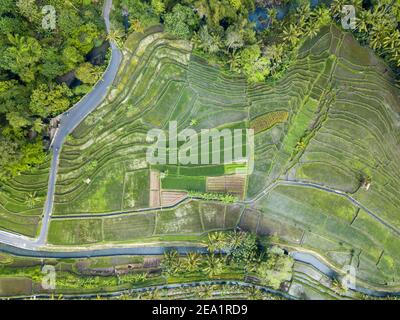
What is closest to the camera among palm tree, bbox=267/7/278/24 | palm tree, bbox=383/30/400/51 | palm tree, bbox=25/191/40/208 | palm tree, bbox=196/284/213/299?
palm tree, bbox=196/284/213/299

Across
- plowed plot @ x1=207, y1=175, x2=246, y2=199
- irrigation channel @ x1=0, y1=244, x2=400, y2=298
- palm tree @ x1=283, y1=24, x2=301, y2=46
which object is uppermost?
palm tree @ x1=283, y1=24, x2=301, y2=46

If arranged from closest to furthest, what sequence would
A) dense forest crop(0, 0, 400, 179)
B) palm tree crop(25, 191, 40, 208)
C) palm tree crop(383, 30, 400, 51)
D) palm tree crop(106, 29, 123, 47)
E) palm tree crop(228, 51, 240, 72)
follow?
dense forest crop(0, 0, 400, 179) → palm tree crop(25, 191, 40, 208) → palm tree crop(383, 30, 400, 51) → palm tree crop(228, 51, 240, 72) → palm tree crop(106, 29, 123, 47)

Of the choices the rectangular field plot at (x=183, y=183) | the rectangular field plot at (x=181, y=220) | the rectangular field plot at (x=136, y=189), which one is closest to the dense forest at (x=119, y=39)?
the rectangular field plot at (x=136, y=189)

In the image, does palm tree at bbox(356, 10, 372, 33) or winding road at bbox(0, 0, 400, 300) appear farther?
palm tree at bbox(356, 10, 372, 33)

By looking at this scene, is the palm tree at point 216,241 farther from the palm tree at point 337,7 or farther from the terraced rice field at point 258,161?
the palm tree at point 337,7

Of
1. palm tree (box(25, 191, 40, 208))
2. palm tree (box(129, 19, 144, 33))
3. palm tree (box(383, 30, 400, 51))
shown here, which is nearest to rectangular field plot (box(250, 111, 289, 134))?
palm tree (box(383, 30, 400, 51))

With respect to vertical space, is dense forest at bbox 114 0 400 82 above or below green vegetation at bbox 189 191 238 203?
above

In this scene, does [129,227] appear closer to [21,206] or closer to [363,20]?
[21,206]

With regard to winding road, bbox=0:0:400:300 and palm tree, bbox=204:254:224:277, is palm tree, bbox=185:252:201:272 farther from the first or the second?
winding road, bbox=0:0:400:300
